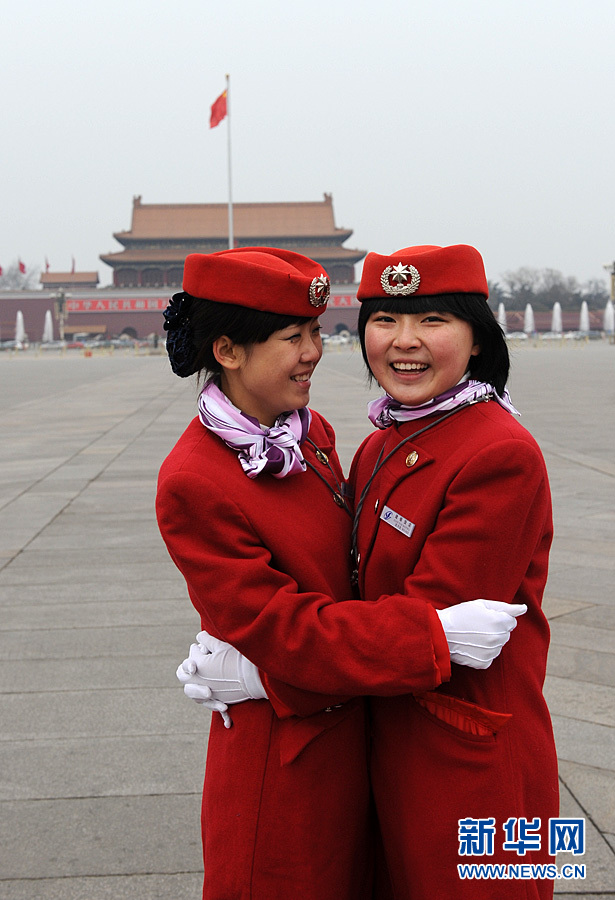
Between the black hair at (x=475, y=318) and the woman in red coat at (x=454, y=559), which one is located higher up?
the black hair at (x=475, y=318)

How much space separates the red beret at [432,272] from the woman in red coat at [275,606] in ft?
0.32

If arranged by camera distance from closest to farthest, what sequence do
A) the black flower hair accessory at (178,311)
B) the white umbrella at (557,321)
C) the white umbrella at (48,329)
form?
the black flower hair accessory at (178,311) → the white umbrella at (48,329) → the white umbrella at (557,321)

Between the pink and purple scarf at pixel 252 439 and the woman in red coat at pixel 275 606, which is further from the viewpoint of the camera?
the pink and purple scarf at pixel 252 439

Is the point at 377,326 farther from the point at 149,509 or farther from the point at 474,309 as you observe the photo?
the point at 149,509

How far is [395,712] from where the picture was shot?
1.28m

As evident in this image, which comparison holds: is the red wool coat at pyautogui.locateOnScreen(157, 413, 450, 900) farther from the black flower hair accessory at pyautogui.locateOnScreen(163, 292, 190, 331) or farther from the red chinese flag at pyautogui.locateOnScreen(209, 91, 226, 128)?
the red chinese flag at pyautogui.locateOnScreen(209, 91, 226, 128)

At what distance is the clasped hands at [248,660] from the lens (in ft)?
3.75

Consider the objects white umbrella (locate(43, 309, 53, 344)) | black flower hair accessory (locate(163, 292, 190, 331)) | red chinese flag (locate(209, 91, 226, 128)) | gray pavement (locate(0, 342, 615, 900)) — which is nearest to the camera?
black flower hair accessory (locate(163, 292, 190, 331))

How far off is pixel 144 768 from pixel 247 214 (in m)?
53.3

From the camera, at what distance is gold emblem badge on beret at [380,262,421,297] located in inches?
50.5

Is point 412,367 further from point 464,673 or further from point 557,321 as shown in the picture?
point 557,321

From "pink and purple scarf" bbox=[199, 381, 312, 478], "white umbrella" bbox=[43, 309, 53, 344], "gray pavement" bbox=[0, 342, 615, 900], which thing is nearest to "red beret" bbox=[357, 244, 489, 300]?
"pink and purple scarf" bbox=[199, 381, 312, 478]

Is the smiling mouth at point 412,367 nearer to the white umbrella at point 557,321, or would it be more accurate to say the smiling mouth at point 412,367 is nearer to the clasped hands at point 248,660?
the clasped hands at point 248,660

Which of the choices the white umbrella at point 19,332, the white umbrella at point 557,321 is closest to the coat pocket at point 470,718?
the white umbrella at point 19,332
